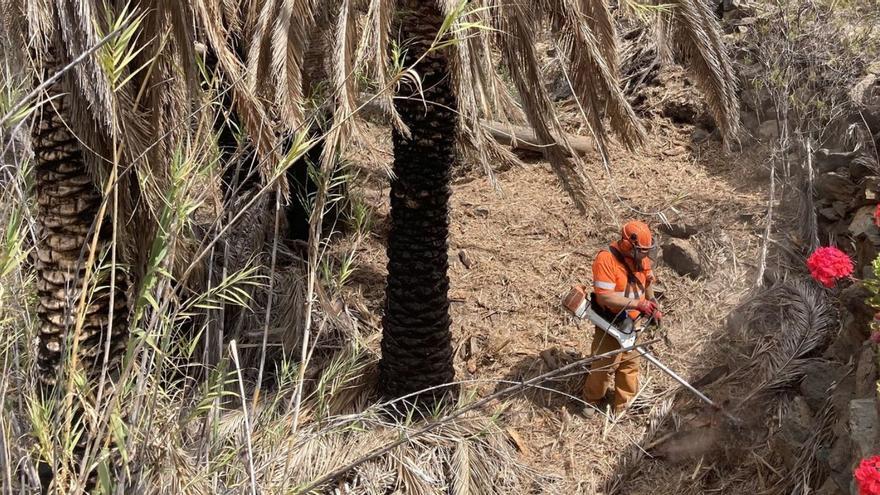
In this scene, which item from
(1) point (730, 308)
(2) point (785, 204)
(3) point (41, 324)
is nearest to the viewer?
(3) point (41, 324)

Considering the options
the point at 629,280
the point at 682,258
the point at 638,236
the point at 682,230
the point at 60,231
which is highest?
the point at 60,231

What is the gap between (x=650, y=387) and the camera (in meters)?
6.37

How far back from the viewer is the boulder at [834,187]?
6.47 metres

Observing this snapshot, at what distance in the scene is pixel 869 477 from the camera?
3596 millimetres

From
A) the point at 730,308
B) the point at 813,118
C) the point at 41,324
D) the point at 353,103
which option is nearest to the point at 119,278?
the point at 41,324

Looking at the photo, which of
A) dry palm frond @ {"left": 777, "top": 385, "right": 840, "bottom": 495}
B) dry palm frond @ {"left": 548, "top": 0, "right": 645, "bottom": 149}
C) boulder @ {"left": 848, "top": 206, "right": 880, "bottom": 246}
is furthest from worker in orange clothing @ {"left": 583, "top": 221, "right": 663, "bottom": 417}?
boulder @ {"left": 848, "top": 206, "right": 880, "bottom": 246}

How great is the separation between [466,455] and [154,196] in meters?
2.51

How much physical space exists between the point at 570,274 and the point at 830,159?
223cm

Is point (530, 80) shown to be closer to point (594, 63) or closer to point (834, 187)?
point (594, 63)

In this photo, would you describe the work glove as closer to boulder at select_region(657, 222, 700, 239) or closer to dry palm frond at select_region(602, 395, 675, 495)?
dry palm frond at select_region(602, 395, 675, 495)

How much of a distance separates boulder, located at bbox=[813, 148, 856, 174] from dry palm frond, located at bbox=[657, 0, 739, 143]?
55.3 inches

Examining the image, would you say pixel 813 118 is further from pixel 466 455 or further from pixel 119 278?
pixel 119 278

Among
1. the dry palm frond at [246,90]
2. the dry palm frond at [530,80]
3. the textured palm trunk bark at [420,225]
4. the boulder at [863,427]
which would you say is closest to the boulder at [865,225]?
the boulder at [863,427]

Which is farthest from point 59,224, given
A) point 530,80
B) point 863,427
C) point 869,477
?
point 863,427
